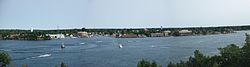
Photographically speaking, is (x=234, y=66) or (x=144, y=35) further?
(x=144, y=35)

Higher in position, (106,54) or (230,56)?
(230,56)

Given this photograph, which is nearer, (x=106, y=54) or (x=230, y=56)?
(x=230, y=56)

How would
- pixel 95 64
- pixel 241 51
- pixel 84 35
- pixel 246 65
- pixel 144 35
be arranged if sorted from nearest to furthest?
pixel 246 65, pixel 241 51, pixel 95 64, pixel 144 35, pixel 84 35

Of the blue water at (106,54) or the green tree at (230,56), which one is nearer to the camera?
the green tree at (230,56)

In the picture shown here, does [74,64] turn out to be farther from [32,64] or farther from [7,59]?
[7,59]

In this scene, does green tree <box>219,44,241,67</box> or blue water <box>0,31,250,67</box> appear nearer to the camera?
green tree <box>219,44,241,67</box>

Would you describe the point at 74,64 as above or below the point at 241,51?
below

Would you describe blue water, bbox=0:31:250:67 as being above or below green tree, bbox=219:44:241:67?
below

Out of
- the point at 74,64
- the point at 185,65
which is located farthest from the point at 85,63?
the point at 185,65

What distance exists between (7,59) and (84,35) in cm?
5858

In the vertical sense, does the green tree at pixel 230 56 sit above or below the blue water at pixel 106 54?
above

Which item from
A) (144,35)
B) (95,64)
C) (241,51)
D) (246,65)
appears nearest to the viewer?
(246,65)

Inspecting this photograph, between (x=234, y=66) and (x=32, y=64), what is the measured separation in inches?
508

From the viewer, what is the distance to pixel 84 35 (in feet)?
219
